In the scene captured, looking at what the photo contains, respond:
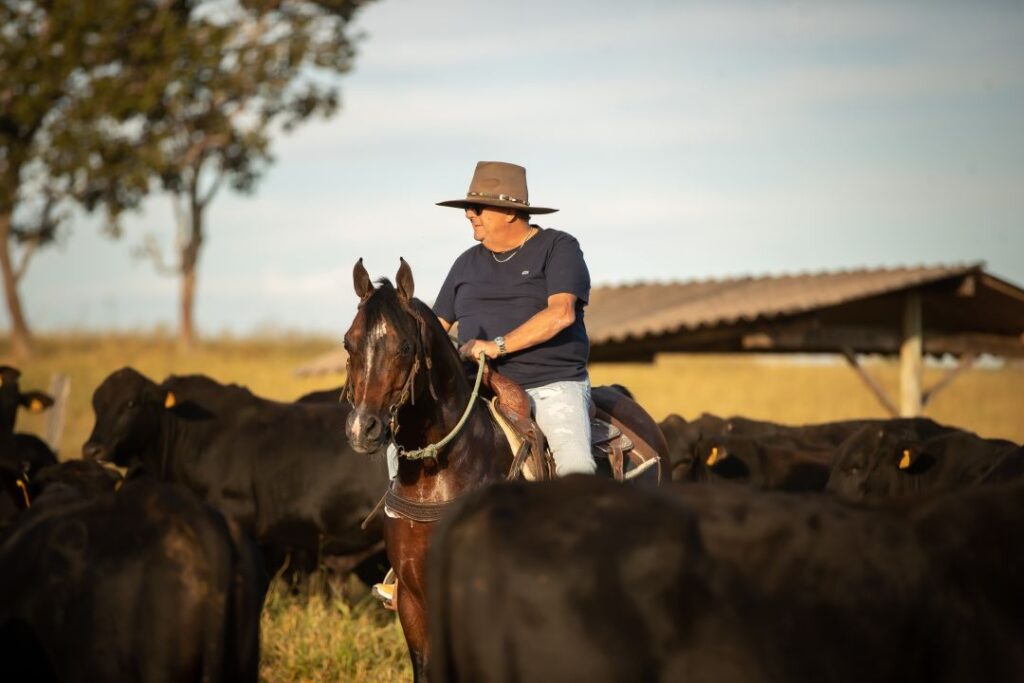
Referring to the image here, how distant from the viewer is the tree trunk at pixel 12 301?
3534 centimetres

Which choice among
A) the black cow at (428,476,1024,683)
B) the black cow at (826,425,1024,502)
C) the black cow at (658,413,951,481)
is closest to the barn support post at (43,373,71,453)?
the black cow at (658,413,951,481)

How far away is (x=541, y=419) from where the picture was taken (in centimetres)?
623

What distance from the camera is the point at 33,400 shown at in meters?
10.6

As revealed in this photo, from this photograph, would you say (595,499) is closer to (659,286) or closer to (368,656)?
(368,656)

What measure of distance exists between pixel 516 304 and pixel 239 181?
108ft

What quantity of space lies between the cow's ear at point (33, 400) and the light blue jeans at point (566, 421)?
533 cm

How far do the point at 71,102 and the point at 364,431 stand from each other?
106 feet

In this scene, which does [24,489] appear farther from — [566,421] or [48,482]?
[566,421]

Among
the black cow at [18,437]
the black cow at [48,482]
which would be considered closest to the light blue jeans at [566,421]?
the black cow at [48,482]

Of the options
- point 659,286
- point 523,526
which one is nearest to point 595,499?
point 523,526

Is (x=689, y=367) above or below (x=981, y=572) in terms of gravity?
below

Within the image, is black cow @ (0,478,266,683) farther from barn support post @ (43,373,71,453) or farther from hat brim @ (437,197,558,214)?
barn support post @ (43,373,71,453)

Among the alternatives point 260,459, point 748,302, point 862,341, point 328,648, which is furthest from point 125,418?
point 862,341

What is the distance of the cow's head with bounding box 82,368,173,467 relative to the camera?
10414 millimetres
